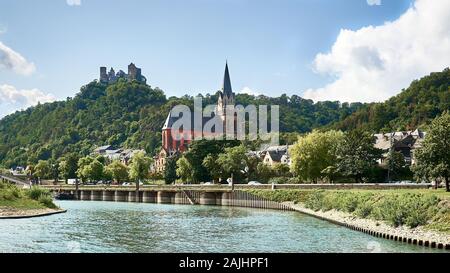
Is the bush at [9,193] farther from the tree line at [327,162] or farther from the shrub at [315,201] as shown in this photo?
the tree line at [327,162]

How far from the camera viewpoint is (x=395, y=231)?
1624 inches

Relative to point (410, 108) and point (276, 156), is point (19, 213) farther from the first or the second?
point (410, 108)

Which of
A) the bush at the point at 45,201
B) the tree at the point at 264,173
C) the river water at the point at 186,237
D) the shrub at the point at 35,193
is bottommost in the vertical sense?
the river water at the point at 186,237

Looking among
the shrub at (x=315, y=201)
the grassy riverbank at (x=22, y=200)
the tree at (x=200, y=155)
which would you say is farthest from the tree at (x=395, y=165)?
the grassy riverbank at (x=22, y=200)

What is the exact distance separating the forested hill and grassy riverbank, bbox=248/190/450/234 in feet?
318

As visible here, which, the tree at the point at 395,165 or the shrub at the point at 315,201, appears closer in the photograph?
the shrub at the point at 315,201

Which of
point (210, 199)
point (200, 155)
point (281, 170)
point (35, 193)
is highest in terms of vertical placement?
point (200, 155)

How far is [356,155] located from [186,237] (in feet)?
163

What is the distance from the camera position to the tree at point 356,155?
282 ft

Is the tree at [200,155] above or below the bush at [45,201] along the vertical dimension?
above

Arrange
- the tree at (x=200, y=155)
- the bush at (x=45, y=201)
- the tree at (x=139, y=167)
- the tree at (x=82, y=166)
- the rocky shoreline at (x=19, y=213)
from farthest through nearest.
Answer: the tree at (x=82, y=166) < the tree at (x=139, y=167) < the tree at (x=200, y=155) < the bush at (x=45, y=201) < the rocky shoreline at (x=19, y=213)

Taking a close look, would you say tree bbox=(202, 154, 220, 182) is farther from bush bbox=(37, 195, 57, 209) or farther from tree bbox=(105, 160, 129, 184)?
bush bbox=(37, 195, 57, 209)

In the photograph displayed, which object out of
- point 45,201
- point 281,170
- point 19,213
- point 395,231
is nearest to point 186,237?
point 395,231

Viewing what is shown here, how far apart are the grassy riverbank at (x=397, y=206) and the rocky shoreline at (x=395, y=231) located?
54 centimetres
